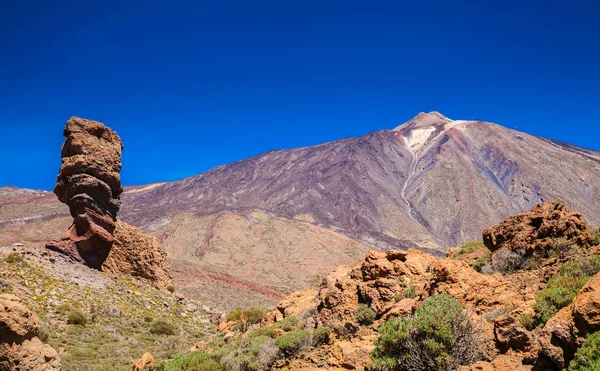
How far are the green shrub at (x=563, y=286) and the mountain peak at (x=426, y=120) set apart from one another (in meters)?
144

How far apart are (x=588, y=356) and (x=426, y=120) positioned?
154 metres

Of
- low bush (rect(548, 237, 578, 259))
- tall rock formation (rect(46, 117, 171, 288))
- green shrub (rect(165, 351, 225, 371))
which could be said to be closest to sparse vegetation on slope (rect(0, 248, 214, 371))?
tall rock formation (rect(46, 117, 171, 288))

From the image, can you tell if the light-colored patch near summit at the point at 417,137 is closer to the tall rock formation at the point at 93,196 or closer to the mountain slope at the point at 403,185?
the mountain slope at the point at 403,185

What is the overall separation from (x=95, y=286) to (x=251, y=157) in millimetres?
112367

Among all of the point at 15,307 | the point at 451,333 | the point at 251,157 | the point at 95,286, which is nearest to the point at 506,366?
the point at 451,333

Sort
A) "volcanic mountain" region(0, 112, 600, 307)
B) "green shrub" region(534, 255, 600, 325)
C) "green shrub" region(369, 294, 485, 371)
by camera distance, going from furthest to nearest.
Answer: "volcanic mountain" region(0, 112, 600, 307) → "green shrub" region(534, 255, 600, 325) → "green shrub" region(369, 294, 485, 371)

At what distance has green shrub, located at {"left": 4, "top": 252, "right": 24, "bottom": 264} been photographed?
1327 cm

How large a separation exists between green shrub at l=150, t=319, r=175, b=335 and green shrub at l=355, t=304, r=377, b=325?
29.2 feet

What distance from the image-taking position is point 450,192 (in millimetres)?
93000

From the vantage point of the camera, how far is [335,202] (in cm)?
8419

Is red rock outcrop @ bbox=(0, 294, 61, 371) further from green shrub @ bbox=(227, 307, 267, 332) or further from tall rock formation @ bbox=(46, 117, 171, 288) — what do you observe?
tall rock formation @ bbox=(46, 117, 171, 288)

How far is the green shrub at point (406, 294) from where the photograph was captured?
7.27 meters

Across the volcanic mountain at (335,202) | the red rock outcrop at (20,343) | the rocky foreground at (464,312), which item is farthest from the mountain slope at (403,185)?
the red rock outcrop at (20,343)

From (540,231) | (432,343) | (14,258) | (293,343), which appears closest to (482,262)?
(540,231)
